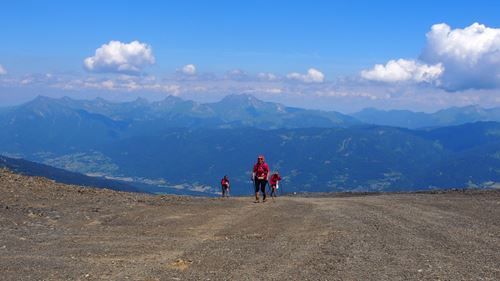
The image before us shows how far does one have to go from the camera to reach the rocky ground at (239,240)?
1423 cm

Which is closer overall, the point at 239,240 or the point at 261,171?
the point at 239,240

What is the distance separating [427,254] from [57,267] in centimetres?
1047

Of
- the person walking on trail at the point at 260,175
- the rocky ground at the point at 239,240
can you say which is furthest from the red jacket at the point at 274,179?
the rocky ground at the point at 239,240

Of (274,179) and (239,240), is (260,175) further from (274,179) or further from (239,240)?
(239,240)

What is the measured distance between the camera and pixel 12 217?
22781 millimetres

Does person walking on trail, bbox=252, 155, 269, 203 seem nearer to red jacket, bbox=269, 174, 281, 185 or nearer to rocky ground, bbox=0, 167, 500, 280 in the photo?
rocky ground, bbox=0, 167, 500, 280

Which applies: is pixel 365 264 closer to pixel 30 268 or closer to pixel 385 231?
pixel 385 231

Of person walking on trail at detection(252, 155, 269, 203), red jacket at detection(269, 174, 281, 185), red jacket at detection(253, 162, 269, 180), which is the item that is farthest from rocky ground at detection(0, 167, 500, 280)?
red jacket at detection(269, 174, 281, 185)

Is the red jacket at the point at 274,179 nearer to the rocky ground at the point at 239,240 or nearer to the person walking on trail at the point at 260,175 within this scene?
the person walking on trail at the point at 260,175

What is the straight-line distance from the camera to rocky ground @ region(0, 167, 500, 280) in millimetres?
14227

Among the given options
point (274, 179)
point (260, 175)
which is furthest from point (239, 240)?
point (274, 179)

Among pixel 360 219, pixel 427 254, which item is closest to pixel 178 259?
pixel 427 254

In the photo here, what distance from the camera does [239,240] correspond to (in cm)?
1877

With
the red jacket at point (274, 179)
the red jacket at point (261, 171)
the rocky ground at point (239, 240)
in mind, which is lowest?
the rocky ground at point (239, 240)
